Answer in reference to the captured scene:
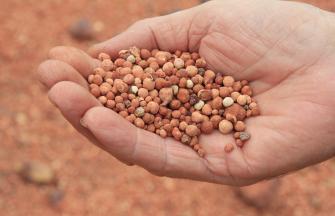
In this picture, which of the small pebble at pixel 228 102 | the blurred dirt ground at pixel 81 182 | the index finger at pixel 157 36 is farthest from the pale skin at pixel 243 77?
the blurred dirt ground at pixel 81 182

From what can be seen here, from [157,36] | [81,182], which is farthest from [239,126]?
[81,182]

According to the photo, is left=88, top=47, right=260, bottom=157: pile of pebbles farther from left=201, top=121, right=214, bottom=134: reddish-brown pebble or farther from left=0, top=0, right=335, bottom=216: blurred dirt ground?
left=0, top=0, right=335, bottom=216: blurred dirt ground

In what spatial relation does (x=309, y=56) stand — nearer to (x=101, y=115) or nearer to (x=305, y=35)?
(x=305, y=35)

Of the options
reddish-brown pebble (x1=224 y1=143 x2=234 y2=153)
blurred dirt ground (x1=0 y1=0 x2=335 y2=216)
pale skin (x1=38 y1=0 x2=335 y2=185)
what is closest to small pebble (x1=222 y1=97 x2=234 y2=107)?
pale skin (x1=38 y1=0 x2=335 y2=185)

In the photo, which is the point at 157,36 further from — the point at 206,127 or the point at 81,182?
the point at 81,182

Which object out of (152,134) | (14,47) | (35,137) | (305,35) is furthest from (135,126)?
(14,47)
